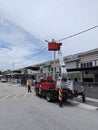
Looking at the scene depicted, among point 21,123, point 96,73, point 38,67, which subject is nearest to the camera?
point 21,123

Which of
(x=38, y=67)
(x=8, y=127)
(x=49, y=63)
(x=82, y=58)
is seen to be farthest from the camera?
(x=38, y=67)

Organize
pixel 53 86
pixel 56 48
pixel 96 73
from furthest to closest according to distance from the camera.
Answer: pixel 96 73 < pixel 56 48 < pixel 53 86

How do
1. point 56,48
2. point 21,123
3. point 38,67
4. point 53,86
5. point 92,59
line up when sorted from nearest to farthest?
point 21,123 < point 53,86 < point 56,48 < point 92,59 < point 38,67

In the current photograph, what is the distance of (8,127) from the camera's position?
31.0 feet

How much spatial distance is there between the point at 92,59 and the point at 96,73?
10.2ft

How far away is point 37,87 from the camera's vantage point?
26094mm

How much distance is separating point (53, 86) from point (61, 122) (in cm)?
1062

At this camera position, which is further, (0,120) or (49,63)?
(49,63)

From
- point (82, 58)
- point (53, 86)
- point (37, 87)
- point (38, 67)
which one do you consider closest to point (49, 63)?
point (38, 67)

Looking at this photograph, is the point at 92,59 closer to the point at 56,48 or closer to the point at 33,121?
the point at 56,48

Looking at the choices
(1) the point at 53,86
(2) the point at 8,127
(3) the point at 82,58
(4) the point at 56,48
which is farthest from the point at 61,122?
(3) the point at 82,58

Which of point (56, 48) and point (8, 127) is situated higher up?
point (56, 48)

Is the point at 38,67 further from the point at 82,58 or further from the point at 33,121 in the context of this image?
the point at 33,121

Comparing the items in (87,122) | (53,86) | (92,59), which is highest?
(92,59)
